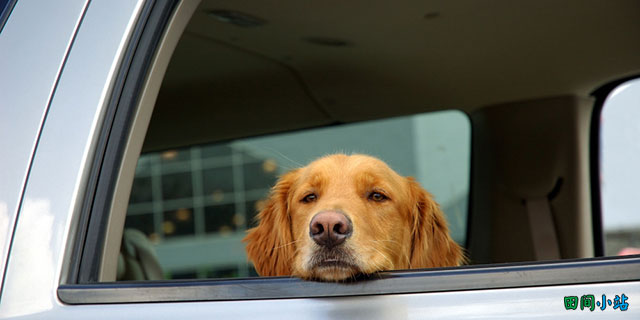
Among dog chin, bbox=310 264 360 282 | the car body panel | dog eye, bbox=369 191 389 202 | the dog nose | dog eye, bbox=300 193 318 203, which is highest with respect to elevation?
the car body panel

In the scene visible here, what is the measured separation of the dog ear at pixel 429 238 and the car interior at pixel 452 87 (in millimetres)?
744

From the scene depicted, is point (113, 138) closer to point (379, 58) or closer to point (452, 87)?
point (379, 58)

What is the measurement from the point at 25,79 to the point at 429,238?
1.65 metres

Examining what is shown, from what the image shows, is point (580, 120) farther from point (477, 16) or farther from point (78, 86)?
point (78, 86)

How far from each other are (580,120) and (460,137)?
66cm

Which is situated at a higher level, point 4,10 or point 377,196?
point 4,10

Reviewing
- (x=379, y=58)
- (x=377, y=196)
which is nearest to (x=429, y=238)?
(x=377, y=196)

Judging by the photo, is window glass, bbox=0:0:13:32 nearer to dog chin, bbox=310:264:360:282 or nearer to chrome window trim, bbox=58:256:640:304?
chrome window trim, bbox=58:256:640:304

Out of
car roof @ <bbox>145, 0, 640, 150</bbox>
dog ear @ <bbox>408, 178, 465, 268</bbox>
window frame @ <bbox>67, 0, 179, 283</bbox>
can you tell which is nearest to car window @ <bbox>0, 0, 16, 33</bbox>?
window frame @ <bbox>67, 0, 179, 283</bbox>

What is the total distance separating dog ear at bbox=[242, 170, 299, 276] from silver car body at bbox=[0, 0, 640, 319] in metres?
1.14

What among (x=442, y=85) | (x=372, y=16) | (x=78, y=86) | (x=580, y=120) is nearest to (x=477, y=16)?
(x=372, y=16)

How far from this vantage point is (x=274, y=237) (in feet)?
9.28

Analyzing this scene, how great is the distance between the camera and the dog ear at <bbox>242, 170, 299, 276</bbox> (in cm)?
273

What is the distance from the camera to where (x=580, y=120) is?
12.2ft
